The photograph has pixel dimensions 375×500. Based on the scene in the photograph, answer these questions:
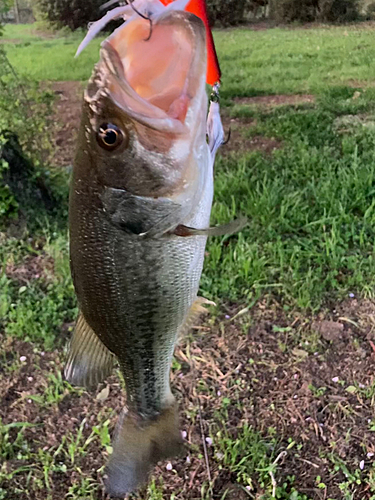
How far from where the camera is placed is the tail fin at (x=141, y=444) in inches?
48.7

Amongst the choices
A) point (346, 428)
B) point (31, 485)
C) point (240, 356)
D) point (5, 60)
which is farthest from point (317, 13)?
point (31, 485)

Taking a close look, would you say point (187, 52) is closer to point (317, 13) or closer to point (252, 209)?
point (252, 209)

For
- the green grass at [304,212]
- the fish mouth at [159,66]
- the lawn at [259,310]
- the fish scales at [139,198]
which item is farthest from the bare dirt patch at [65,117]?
the fish mouth at [159,66]

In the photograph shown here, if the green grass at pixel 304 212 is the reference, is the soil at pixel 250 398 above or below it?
below

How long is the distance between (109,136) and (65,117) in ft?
10.8

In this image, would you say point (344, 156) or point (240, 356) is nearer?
point (240, 356)

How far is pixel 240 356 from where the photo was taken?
2.44m

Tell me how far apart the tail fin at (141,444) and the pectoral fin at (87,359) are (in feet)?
0.60

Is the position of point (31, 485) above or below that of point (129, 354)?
below

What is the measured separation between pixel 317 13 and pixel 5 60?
84.9 inches

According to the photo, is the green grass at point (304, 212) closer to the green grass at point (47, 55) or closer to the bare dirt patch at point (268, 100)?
the bare dirt patch at point (268, 100)

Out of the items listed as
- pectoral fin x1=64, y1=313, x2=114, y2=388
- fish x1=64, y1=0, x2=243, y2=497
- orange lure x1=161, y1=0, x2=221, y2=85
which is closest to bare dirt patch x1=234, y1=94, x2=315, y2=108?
orange lure x1=161, y1=0, x2=221, y2=85

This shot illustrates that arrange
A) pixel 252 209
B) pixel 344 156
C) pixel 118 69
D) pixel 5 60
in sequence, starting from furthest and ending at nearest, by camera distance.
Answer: pixel 344 156 < pixel 5 60 < pixel 252 209 < pixel 118 69

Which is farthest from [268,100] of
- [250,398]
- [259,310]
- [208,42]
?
[208,42]
